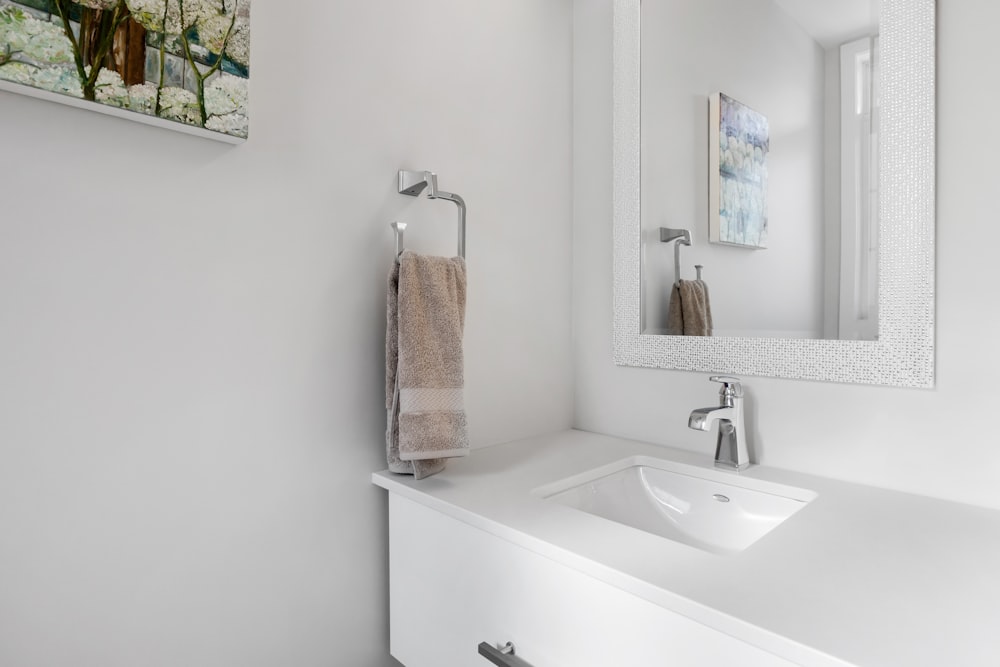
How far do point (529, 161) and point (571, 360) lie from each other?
0.55 meters

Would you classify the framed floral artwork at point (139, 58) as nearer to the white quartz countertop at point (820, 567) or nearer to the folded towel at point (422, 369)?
the folded towel at point (422, 369)

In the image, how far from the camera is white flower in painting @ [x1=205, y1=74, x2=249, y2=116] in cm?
84

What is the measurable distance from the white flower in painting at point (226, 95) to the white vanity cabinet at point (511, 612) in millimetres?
736

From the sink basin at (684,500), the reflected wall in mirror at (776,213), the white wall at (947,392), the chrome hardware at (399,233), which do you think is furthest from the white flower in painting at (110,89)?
the white wall at (947,392)

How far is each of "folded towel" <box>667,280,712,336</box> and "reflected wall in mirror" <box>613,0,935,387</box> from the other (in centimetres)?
2

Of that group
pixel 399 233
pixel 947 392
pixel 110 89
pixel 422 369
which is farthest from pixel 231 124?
pixel 947 392

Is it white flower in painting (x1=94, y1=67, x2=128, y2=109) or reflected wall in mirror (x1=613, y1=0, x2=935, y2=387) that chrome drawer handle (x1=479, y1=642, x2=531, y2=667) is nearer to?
reflected wall in mirror (x1=613, y1=0, x2=935, y2=387)

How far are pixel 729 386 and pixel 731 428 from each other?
86mm

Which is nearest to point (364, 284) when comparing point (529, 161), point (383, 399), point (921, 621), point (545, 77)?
point (383, 399)

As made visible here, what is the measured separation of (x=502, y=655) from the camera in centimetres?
79

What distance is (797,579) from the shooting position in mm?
639

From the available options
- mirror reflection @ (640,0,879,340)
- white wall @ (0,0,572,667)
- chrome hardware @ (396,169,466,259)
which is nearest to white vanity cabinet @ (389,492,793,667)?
white wall @ (0,0,572,667)

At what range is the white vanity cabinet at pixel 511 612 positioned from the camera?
0.62 m

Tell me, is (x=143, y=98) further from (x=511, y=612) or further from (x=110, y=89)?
(x=511, y=612)
